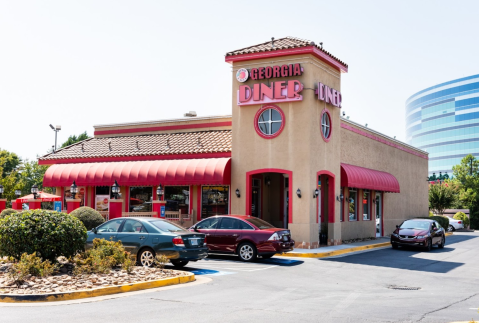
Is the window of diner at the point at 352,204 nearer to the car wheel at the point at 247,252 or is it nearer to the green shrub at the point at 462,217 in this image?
the car wheel at the point at 247,252

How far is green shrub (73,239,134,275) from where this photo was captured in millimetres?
12625

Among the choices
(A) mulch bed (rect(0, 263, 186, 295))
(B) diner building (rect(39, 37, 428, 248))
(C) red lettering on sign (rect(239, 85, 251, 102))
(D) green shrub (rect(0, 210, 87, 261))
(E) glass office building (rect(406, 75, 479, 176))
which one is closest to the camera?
(A) mulch bed (rect(0, 263, 186, 295))

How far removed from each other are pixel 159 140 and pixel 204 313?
20.5 metres

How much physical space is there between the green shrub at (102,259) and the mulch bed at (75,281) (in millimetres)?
185

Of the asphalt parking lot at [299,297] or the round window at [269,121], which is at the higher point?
the round window at [269,121]

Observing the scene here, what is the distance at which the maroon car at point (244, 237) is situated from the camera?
57.2 ft

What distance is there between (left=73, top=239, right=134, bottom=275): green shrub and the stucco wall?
1538 centimetres

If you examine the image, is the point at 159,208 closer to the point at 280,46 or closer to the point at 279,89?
the point at 279,89

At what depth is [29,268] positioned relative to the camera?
38.0ft

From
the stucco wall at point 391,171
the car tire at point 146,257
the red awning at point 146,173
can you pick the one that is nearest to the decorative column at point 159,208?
the red awning at point 146,173

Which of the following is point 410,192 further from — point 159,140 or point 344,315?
point 344,315

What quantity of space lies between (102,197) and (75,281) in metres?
16.9

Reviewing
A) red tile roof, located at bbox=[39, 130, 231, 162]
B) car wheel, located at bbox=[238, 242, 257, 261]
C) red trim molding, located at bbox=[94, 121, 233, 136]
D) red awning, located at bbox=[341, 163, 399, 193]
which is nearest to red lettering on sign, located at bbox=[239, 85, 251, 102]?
red tile roof, located at bbox=[39, 130, 231, 162]

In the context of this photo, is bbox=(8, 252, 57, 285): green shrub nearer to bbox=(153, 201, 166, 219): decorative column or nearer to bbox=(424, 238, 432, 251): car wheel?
bbox=(153, 201, 166, 219): decorative column
